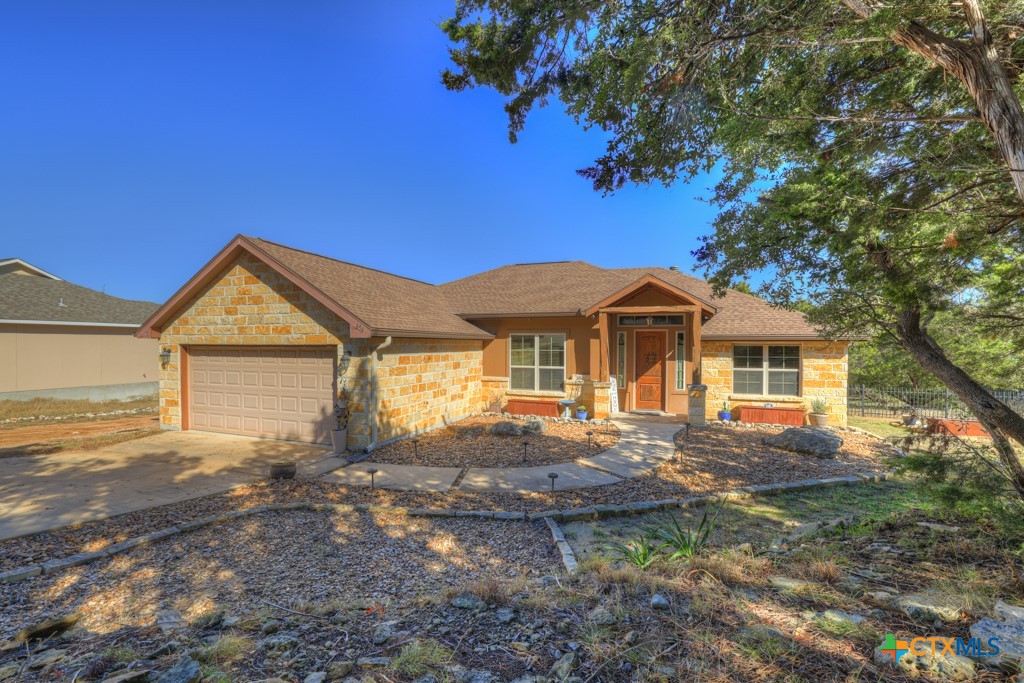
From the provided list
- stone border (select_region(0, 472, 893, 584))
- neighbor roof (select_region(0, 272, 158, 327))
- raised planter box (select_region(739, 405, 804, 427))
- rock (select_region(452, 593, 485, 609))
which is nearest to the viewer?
rock (select_region(452, 593, 485, 609))

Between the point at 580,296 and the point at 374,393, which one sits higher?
the point at 580,296

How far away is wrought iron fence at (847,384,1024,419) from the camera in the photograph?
14.3 meters

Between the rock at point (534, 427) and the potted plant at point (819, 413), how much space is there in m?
8.21

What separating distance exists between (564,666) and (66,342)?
2415 cm

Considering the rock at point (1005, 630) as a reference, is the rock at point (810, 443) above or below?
below

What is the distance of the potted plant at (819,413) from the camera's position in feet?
41.4

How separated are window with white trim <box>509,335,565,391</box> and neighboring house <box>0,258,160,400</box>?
15906 mm

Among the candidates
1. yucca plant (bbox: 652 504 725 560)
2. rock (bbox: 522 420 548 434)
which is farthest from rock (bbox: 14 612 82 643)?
rock (bbox: 522 420 548 434)

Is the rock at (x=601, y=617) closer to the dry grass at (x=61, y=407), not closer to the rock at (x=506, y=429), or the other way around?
the rock at (x=506, y=429)

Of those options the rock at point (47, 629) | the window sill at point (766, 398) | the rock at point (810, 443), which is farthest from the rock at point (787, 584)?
the window sill at point (766, 398)

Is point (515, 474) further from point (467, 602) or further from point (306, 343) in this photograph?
point (306, 343)

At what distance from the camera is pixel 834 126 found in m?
5.90

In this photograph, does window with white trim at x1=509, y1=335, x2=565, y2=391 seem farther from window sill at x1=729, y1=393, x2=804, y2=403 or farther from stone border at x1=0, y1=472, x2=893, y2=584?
stone border at x1=0, y1=472, x2=893, y2=584

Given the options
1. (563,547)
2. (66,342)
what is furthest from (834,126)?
(66,342)
